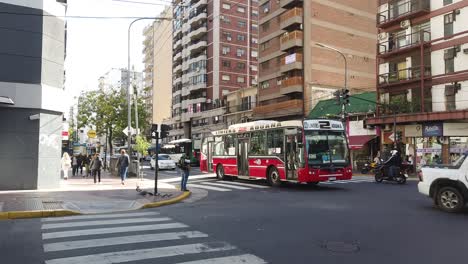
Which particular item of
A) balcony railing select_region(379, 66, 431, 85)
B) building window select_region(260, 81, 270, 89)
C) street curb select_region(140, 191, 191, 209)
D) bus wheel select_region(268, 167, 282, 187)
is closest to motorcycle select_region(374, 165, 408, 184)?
bus wheel select_region(268, 167, 282, 187)

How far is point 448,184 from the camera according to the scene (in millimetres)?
11133

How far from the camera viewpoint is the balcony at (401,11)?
32.5 m

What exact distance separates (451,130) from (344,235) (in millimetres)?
24652

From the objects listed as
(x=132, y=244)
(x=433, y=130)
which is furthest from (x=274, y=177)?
(x=433, y=130)

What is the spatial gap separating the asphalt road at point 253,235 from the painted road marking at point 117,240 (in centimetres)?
2

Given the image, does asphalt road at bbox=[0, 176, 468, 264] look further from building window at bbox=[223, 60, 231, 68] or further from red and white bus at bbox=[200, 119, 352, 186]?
building window at bbox=[223, 60, 231, 68]

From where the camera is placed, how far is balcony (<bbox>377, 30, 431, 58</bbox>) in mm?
32519

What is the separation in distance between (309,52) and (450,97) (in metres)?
19.1

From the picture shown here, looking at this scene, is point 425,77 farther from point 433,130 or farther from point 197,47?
point 197,47

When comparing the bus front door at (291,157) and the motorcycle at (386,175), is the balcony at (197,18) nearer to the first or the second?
the motorcycle at (386,175)

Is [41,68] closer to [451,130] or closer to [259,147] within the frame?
[259,147]

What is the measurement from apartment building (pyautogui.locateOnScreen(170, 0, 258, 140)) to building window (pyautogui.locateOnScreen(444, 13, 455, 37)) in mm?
36852

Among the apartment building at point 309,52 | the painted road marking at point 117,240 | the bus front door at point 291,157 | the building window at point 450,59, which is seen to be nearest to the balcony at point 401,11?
the building window at point 450,59

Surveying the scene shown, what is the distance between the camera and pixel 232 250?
7.01 metres
